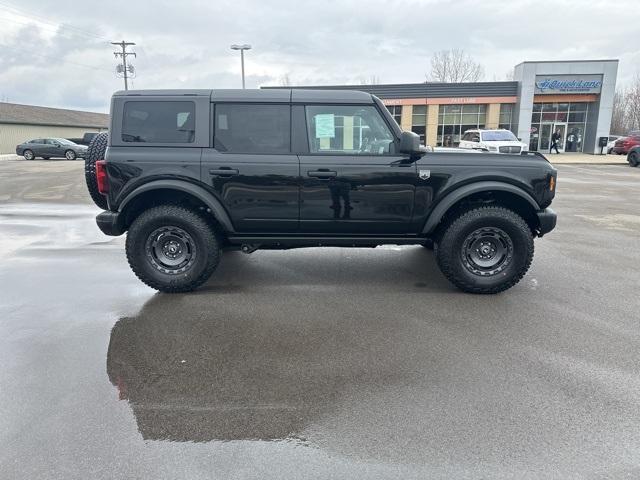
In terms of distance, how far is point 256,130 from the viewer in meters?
4.73

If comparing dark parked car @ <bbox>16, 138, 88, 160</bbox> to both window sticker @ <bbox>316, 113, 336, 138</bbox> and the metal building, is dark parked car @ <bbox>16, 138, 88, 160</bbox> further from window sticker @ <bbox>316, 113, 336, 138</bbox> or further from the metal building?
window sticker @ <bbox>316, 113, 336, 138</bbox>

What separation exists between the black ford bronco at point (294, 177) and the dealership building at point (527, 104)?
2704 cm

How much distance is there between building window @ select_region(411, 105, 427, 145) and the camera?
112 ft

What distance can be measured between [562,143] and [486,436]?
3617 cm

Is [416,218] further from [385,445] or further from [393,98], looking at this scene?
[393,98]

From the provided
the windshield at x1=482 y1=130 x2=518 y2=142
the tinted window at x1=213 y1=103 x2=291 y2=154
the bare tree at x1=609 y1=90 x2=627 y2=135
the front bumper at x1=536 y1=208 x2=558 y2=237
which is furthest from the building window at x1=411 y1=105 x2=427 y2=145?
the bare tree at x1=609 y1=90 x2=627 y2=135

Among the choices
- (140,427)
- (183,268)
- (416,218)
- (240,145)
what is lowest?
(140,427)

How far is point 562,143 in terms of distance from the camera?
3341 cm

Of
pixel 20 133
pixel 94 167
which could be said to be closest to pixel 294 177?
pixel 94 167

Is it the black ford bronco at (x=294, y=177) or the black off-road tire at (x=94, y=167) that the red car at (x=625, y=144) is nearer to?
the black ford bronco at (x=294, y=177)

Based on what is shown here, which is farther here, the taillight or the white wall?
the white wall

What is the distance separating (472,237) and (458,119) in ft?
105

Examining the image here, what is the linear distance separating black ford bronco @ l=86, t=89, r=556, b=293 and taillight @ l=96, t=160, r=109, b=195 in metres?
0.01

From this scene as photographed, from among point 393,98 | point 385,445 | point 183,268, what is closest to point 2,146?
point 393,98
